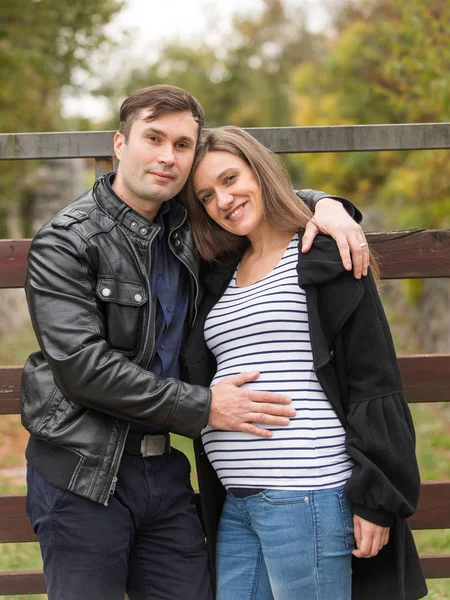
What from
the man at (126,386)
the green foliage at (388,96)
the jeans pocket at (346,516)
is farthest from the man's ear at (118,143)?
the green foliage at (388,96)

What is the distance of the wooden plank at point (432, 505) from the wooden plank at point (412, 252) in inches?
34.2

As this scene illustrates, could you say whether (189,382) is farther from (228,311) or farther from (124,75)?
(124,75)

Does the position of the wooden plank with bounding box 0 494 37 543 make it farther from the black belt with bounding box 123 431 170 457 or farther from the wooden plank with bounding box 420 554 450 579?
the wooden plank with bounding box 420 554 450 579

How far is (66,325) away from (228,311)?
0.56 m

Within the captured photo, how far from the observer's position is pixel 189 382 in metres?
2.62

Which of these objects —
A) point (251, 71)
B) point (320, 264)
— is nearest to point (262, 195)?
point (320, 264)

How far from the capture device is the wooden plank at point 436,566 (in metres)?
3.22

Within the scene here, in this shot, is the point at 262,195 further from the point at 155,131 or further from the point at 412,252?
the point at 412,252

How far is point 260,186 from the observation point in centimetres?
267

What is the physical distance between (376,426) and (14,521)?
62.4 inches

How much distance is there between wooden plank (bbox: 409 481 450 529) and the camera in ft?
10.3

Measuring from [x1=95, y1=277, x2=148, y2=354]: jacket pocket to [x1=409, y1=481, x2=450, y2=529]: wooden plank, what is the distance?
1.44 m

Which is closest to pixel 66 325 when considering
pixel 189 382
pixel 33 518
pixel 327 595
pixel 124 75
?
pixel 189 382

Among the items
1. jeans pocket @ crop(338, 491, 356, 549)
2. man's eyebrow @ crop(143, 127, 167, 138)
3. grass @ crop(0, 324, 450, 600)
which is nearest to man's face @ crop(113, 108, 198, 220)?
man's eyebrow @ crop(143, 127, 167, 138)
